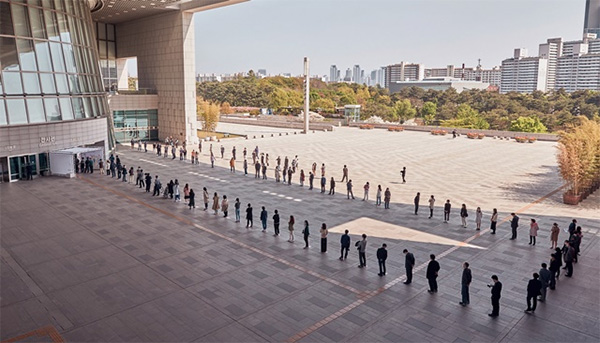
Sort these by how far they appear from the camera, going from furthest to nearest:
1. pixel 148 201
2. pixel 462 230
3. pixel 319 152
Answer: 1. pixel 319 152
2. pixel 148 201
3. pixel 462 230

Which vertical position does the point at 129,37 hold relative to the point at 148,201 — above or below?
above

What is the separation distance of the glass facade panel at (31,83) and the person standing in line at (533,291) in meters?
25.3

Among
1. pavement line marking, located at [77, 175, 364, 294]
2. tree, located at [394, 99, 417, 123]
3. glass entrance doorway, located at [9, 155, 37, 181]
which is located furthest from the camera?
tree, located at [394, 99, 417, 123]

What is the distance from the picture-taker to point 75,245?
16.2 m

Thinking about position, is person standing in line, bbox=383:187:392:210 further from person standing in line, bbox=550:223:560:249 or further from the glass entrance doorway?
the glass entrance doorway

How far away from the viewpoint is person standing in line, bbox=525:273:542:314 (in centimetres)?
1132

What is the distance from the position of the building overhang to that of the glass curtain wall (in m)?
9.86

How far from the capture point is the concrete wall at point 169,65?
149 feet

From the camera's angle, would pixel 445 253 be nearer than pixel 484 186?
Yes

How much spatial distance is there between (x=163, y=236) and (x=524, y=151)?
126 feet

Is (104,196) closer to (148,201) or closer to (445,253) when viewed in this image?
(148,201)

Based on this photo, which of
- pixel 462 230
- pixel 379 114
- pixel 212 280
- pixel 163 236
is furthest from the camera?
pixel 379 114

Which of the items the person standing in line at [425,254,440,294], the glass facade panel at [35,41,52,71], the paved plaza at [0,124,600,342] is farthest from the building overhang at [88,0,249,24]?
the person standing in line at [425,254,440,294]

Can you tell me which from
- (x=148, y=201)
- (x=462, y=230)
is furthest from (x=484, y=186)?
(x=148, y=201)
